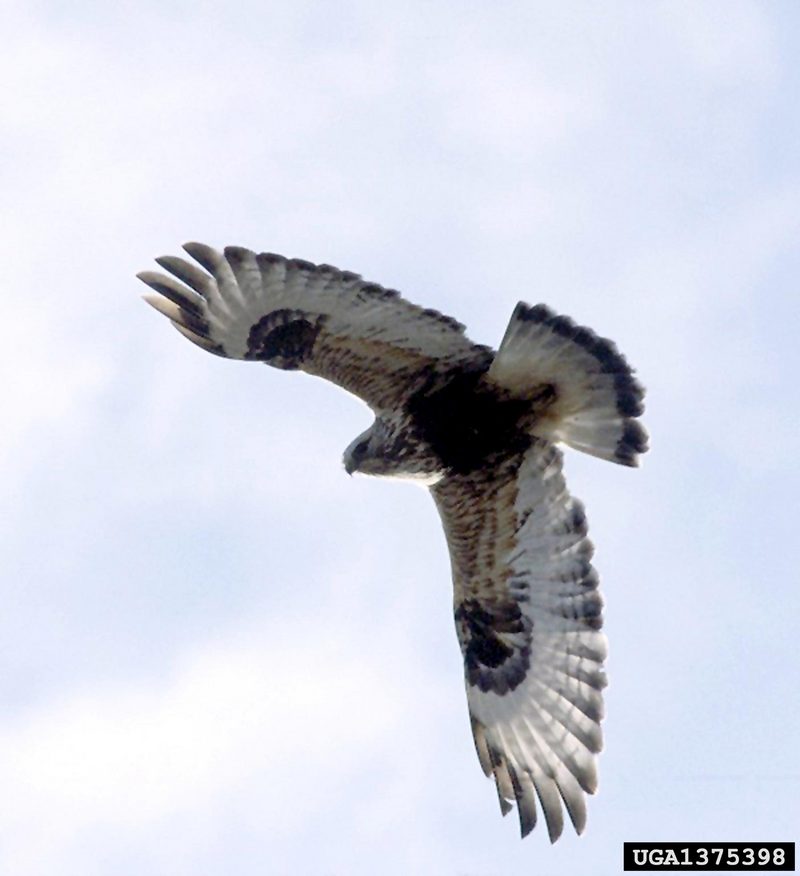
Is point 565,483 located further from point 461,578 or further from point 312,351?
point 312,351

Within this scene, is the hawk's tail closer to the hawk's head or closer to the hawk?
the hawk

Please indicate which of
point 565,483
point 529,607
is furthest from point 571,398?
point 529,607

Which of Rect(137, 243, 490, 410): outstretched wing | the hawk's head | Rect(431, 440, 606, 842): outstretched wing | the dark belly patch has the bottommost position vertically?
Rect(431, 440, 606, 842): outstretched wing

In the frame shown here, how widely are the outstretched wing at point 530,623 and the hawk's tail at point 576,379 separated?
327mm

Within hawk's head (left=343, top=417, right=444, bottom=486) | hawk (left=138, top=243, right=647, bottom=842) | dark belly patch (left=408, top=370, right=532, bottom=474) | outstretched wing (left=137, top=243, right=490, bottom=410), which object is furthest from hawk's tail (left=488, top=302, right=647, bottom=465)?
hawk's head (left=343, top=417, right=444, bottom=486)

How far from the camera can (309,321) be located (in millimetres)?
10070

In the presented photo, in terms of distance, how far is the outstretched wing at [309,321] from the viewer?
390 inches

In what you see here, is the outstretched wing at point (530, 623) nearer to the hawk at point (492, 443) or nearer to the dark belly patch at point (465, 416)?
the hawk at point (492, 443)

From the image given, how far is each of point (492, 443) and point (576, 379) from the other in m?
0.63

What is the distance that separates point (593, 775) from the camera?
9961 mm

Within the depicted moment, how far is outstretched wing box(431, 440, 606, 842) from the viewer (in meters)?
10.1

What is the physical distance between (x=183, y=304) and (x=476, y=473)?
6.18 ft

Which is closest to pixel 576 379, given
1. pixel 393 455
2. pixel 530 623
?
pixel 393 455

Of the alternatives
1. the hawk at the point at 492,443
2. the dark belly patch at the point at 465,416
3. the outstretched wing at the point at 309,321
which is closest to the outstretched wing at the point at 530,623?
the hawk at the point at 492,443
